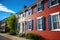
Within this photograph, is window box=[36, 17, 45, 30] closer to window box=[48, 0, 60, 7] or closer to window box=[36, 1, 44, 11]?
window box=[36, 1, 44, 11]

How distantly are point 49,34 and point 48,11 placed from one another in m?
3.14

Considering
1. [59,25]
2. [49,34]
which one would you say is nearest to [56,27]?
[59,25]

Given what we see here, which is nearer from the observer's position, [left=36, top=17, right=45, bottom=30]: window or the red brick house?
the red brick house

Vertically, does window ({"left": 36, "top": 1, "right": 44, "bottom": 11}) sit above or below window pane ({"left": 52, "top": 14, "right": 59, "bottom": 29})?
above

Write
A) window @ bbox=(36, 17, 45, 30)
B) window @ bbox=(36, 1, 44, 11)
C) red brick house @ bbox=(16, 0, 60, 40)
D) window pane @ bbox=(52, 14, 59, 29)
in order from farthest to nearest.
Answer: window @ bbox=(36, 1, 44, 11)
window @ bbox=(36, 17, 45, 30)
red brick house @ bbox=(16, 0, 60, 40)
window pane @ bbox=(52, 14, 59, 29)

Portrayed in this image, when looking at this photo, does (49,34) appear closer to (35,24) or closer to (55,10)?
(55,10)

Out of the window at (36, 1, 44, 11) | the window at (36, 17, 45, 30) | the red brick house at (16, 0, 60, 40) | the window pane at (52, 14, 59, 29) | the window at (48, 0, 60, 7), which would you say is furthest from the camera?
the window at (36, 1, 44, 11)

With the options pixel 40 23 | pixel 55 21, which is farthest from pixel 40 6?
pixel 55 21

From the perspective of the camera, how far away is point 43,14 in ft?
61.4

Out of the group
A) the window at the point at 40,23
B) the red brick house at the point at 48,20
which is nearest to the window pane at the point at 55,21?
the red brick house at the point at 48,20

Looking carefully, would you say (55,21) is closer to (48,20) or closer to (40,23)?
(48,20)

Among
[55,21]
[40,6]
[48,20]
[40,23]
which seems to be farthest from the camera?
[40,6]

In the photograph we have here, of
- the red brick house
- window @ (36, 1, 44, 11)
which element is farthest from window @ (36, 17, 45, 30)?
window @ (36, 1, 44, 11)

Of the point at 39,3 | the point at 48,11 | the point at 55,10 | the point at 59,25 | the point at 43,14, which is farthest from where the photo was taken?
the point at 39,3
